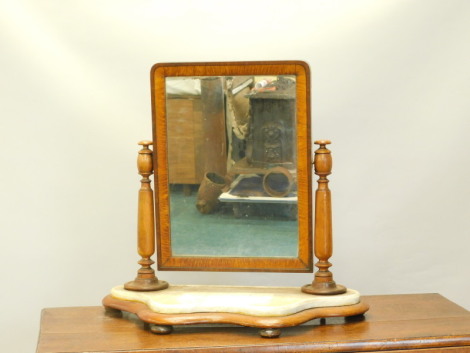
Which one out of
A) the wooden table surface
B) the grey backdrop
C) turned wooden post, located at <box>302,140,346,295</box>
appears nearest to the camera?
the wooden table surface

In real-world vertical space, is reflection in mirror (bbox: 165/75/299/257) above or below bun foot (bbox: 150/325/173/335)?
above

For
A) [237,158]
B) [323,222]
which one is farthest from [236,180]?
[323,222]

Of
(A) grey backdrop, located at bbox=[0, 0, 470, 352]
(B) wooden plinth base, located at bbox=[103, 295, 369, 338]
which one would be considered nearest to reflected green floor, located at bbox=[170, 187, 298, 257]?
(B) wooden plinth base, located at bbox=[103, 295, 369, 338]

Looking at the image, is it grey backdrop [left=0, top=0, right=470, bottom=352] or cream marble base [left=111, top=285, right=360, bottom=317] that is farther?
grey backdrop [left=0, top=0, right=470, bottom=352]

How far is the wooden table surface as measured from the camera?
2008 mm

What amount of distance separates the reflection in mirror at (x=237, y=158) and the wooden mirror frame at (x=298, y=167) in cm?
1

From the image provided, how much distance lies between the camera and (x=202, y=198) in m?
2.20

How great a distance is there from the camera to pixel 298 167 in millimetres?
2186

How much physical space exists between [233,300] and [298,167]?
0.32 metres

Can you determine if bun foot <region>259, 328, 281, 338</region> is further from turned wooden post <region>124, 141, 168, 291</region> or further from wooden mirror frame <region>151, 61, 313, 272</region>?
turned wooden post <region>124, 141, 168, 291</region>

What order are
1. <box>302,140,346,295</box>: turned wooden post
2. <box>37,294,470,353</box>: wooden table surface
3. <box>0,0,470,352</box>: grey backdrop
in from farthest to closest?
<box>0,0,470,352</box>: grey backdrop → <box>302,140,346,295</box>: turned wooden post → <box>37,294,470,353</box>: wooden table surface

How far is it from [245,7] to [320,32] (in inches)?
8.1

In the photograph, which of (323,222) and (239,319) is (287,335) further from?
(323,222)

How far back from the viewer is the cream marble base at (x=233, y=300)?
6.84 ft
